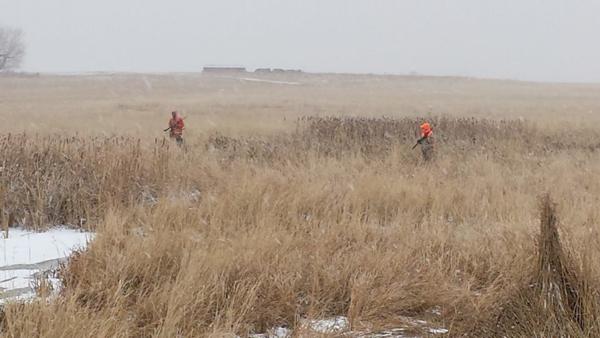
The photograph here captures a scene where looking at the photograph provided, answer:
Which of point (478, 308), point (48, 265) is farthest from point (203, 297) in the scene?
point (478, 308)

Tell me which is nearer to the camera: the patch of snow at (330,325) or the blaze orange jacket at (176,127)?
the patch of snow at (330,325)

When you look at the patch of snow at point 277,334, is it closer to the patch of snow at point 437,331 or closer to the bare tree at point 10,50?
the patch of snow at point 437,331

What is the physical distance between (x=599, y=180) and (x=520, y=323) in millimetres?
6589

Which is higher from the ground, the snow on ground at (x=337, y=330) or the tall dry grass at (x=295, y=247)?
the tall dry grass at (x=295, y=247)

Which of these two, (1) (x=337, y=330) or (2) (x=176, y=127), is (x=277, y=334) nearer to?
(1) (x=337, y=330)

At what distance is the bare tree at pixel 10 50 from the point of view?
92.4 metres

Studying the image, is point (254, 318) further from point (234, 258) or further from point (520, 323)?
point (520, 323)

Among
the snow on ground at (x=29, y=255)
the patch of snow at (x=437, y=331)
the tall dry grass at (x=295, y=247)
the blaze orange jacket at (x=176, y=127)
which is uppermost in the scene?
the blaze orange jacket at (x=176, y=127)

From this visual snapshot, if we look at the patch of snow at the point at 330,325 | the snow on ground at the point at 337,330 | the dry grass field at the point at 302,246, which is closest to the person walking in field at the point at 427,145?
the dry grass field at the point at 302,246

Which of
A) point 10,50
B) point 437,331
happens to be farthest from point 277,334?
point 10,50

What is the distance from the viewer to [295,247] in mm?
4688

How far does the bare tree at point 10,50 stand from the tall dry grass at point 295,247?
96.4 m

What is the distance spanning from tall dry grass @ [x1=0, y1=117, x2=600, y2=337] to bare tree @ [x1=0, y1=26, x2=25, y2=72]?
316 ft

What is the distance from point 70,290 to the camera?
3.56 meters
